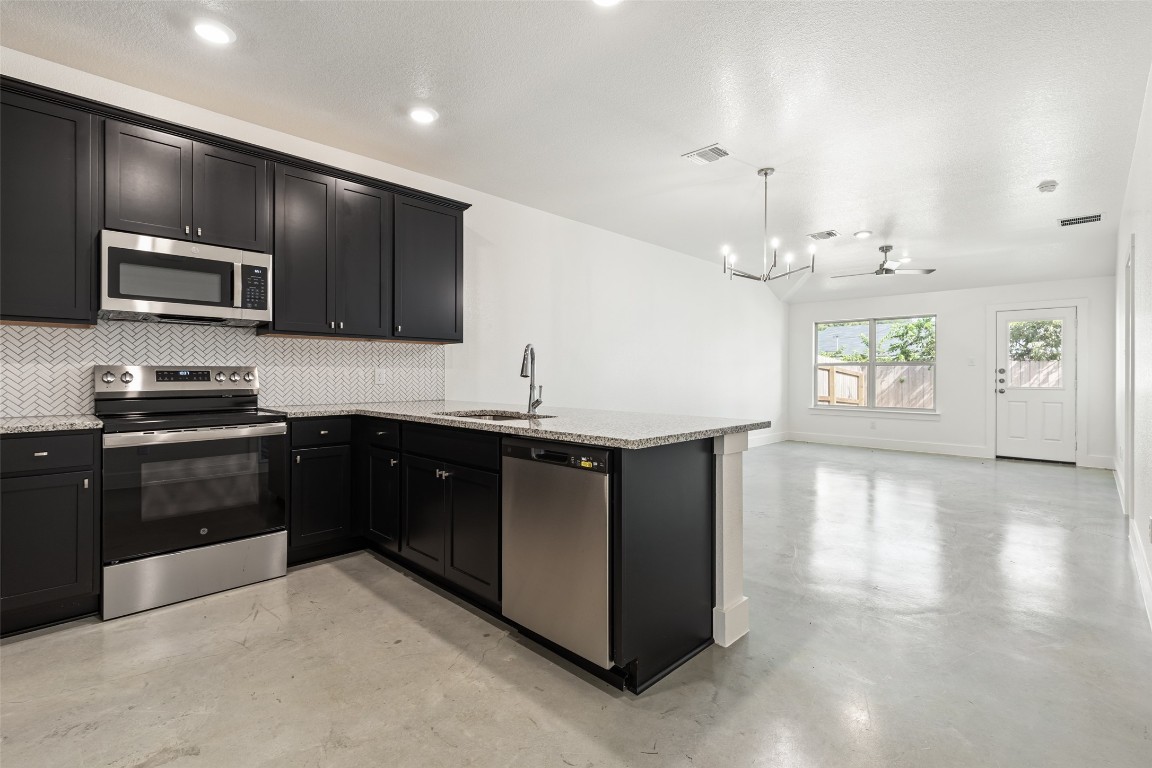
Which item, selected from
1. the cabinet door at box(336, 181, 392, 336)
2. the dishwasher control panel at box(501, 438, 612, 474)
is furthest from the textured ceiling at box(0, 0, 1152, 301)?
the dishwasher control panel at box(501, 438, 612, 474)

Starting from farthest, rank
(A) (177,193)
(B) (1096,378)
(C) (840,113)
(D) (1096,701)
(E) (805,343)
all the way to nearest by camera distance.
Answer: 1. (E) (805,343)
2. (B) (1096,378)
3. (C) (840,113)
4. (A) (177,193)
5. (D) (1096,701)

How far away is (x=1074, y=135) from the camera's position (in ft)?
10.9

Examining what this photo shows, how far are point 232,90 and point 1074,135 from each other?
16.8 ft

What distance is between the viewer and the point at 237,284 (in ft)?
9.67

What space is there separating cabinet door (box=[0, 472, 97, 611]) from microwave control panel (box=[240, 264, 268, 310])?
112cm

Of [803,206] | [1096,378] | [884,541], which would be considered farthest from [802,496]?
[1096,378]

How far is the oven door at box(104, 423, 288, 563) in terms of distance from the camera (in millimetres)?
2482

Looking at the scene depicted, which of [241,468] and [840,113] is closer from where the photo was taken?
[241,468]

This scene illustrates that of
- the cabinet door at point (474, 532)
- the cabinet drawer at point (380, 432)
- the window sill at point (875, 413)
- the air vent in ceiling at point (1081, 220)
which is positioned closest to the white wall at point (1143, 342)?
the air vent in ceiling at point (1081, 220)

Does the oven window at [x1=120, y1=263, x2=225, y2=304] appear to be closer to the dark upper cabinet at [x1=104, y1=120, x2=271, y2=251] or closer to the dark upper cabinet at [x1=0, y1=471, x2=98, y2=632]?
the dark upper cabinet at [x1=104, y1=120, x2=271, y2=251]

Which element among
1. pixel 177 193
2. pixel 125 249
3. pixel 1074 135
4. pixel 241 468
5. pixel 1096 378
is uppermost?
pixel 1074 135

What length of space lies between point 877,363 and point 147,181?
30.4 ft

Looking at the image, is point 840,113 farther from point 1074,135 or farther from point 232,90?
point 232,90

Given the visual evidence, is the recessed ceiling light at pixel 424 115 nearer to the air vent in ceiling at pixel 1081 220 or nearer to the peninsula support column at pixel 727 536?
the peninsula support column at pixel 727 536
